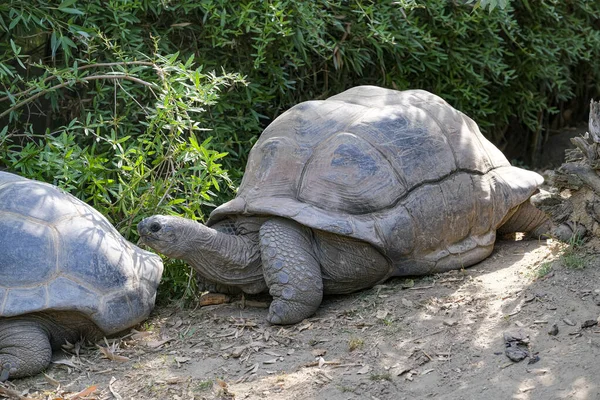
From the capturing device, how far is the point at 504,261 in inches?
222

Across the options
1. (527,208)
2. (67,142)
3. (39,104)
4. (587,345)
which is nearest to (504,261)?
Answer: (527,208)

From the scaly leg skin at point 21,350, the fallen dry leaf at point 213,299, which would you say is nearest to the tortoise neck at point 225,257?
the fallen dry leaf at point 213,299

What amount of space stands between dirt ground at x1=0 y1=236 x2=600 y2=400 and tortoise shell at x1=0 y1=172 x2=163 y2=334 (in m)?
0.27

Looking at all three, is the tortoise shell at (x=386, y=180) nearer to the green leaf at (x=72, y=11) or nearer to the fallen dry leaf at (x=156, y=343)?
the fallen dry leaf at (x=156, y=343)

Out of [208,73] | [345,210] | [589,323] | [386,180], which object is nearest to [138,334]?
[345,210]

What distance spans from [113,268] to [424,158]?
2.08 meters

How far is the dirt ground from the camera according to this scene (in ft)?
13.6

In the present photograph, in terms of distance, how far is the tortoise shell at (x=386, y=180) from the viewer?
17.0 feet

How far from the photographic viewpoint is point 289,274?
508cm

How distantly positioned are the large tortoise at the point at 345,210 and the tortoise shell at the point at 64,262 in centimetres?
26

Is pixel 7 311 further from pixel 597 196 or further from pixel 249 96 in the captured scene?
pixel 597 196

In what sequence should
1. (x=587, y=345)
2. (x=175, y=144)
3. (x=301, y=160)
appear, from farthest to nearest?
1. (x=175, y=144)
2. (x=301, y=160)
3. (x=587, y=345)

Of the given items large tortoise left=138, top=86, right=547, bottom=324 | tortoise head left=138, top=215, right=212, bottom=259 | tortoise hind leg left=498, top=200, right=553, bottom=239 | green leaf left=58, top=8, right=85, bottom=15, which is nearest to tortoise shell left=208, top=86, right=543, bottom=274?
large tortoise left=138, top=86, right=547, bottom=324

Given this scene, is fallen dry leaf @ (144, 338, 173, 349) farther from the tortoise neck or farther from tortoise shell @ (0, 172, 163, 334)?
the tortoise neck
